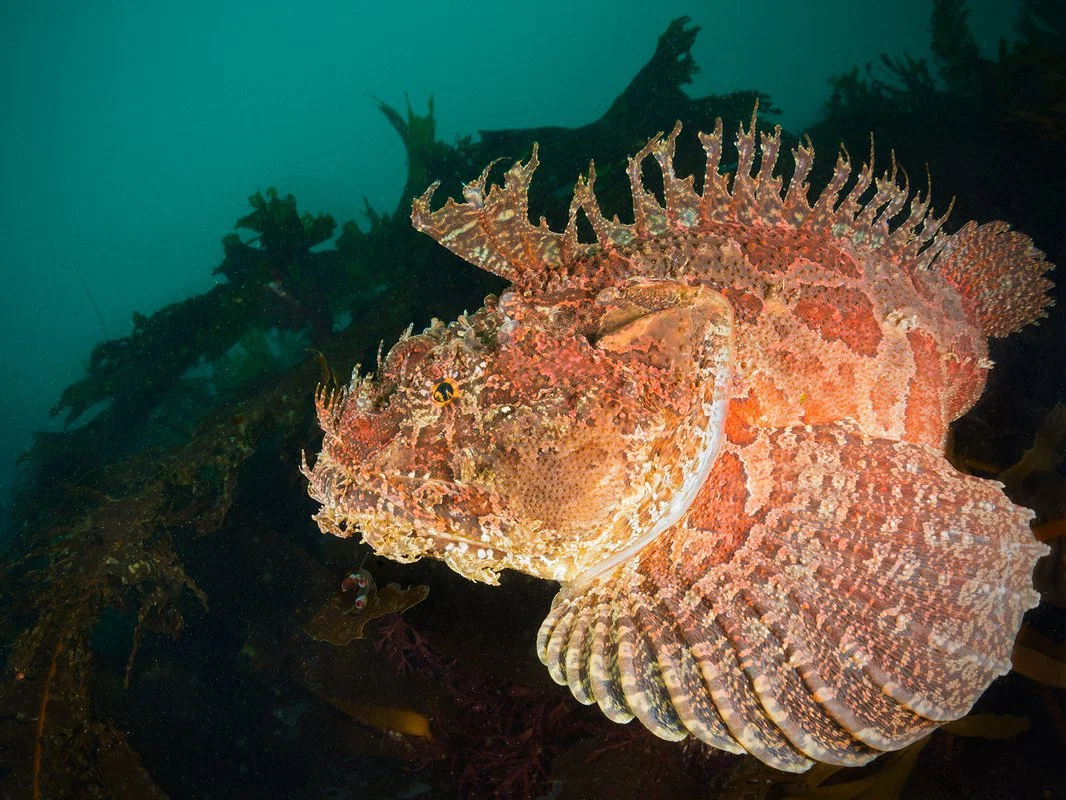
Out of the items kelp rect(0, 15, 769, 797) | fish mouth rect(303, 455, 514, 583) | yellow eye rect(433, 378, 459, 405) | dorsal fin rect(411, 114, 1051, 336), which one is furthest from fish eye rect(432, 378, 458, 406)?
kelp rect(0, 15, 769, 797)

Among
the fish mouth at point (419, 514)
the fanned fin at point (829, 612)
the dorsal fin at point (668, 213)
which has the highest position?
the dorsal fin at point (668, 213)

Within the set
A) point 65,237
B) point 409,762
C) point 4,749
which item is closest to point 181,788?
point 4,749

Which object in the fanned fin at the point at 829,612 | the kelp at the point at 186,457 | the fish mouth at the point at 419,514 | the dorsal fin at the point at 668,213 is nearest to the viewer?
the fanned fin at the point at 829,612

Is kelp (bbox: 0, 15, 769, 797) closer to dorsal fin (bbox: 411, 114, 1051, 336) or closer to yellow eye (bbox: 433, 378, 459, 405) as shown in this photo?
yellow eye (bbox: 433, 378, 459, 405)

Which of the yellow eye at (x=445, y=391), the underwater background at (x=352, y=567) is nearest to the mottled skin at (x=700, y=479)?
the yellow eye at (x=445, y=391)

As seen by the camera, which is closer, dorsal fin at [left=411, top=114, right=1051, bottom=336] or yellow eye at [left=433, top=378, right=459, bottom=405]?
yellow eye at [left=433, top=378, right=459, bottom=405]

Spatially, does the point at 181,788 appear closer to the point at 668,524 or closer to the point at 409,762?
the point at 409,762

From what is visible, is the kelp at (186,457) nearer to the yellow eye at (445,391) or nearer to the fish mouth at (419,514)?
the fish mouth at (419,514)

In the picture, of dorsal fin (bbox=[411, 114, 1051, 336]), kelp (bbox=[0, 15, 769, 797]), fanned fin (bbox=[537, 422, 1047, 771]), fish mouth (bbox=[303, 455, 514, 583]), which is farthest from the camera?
kelp (bbox=[0, 15, 769, 797])
